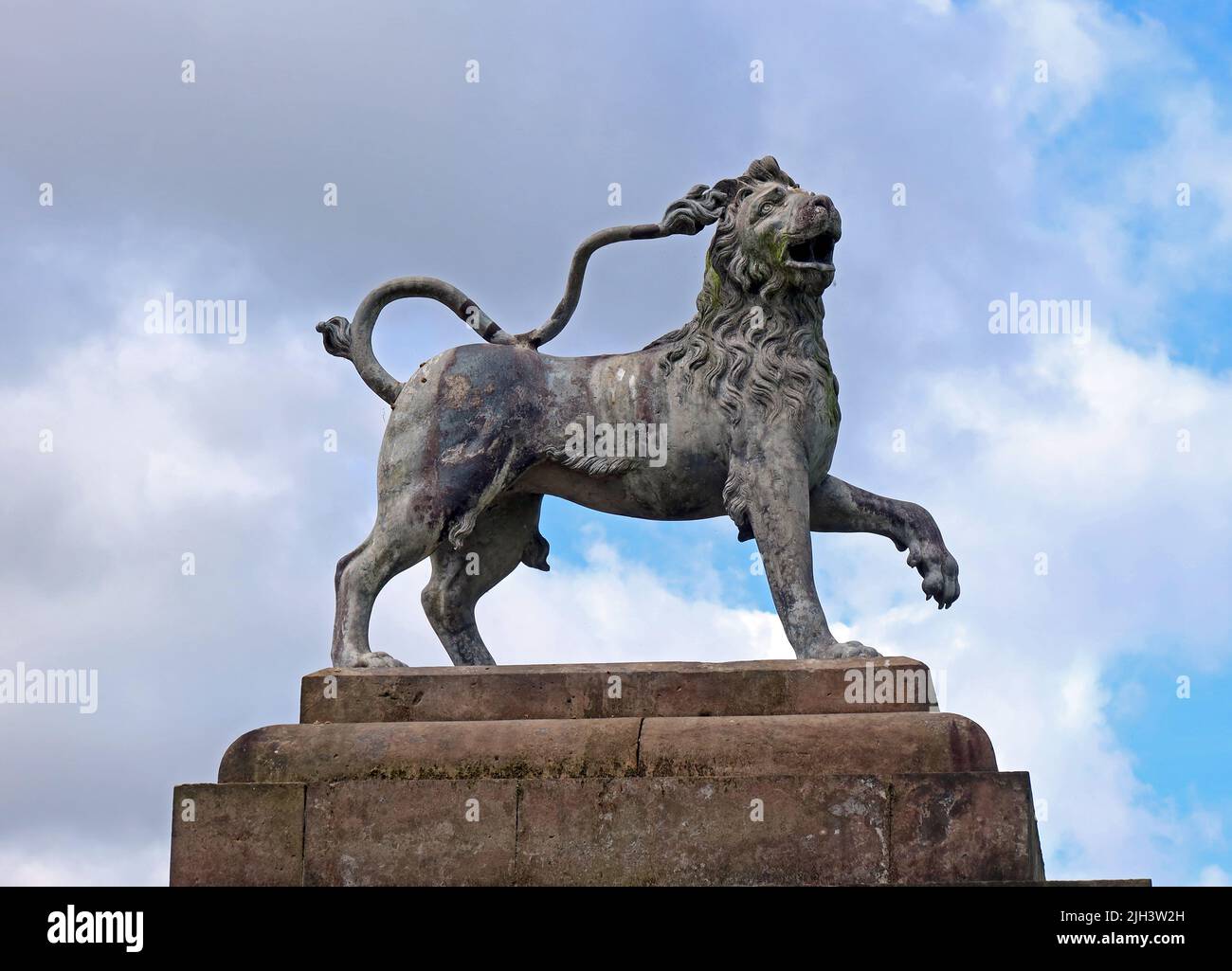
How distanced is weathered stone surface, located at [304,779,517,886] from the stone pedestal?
0.04 ft

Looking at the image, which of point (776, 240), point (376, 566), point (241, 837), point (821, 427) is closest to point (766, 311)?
point (776, 240)

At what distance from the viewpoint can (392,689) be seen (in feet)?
39.7

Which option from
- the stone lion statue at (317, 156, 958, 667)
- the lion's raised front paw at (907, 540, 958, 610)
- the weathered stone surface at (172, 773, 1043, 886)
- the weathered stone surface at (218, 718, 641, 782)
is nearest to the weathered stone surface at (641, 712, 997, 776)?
the weathered stone surface at (172, 773, 1043, 886)

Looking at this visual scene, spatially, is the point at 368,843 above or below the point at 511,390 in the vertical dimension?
below

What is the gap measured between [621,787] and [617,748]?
0.29 m

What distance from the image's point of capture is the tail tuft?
13.6 metres

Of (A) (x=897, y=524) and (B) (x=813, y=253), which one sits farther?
(A) (x=897, y=524)

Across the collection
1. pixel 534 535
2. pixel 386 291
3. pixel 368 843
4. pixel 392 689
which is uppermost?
pixel 386 291

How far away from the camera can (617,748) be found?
444 inches

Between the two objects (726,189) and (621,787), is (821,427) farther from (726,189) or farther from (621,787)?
(621,787)
